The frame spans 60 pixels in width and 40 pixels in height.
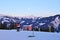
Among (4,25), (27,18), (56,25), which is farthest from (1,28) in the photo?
(56,25)

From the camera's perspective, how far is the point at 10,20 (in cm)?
235

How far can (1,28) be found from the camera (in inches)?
93.3

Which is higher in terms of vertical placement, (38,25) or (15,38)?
(38,25)

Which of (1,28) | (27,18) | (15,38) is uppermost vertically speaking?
(27,18)

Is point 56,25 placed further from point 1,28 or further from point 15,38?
point 1,28

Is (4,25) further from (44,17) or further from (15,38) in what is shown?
(44,17)

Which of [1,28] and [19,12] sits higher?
[19,12]

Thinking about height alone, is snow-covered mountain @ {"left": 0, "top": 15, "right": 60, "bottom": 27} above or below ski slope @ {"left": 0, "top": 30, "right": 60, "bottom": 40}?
above

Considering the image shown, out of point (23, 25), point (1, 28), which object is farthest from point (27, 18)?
point (1, 28)

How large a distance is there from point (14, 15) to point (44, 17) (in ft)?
1.68

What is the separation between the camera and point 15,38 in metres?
2.35

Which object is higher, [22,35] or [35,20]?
[35,20]

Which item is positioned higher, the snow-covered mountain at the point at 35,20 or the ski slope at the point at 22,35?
the snow-covered mountain at the point at 35,20

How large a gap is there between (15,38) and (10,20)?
0.32 meters
